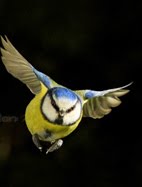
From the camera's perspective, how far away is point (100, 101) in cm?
88

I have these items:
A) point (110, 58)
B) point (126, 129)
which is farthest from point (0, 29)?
point (126, 129)

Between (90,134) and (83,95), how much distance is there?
25.0 inches

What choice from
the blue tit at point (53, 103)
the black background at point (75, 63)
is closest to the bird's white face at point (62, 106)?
the blue tit at point (53, 103)

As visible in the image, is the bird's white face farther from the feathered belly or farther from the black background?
the black background

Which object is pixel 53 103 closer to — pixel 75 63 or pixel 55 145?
pixel 55 145

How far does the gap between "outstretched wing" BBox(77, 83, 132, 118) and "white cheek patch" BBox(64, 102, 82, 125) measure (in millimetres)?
42

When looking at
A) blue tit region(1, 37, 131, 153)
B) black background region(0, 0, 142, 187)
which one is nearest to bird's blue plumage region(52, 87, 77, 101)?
blue tit region(1, 37, 131, 153)

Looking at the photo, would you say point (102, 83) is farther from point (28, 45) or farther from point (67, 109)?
point (67, 109)

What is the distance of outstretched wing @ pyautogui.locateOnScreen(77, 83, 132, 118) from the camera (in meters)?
0.85

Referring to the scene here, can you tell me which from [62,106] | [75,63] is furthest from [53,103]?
[75,63]

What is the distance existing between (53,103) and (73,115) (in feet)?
0.10

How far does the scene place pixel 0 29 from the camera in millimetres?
1438

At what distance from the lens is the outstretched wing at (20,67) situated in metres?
0.87

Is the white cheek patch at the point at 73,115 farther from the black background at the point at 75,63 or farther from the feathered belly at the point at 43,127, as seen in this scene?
the black background at the point at 75,63
